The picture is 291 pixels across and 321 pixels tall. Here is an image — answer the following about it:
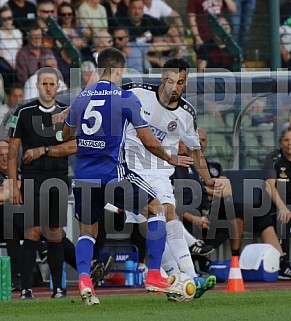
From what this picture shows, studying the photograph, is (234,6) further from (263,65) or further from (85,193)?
(85,193)

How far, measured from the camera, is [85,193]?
8727mm

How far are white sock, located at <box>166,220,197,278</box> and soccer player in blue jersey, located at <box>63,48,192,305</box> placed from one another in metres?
0.82

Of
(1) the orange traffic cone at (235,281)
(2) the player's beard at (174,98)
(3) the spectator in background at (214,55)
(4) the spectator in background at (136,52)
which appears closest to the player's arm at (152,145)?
(2) the player's beard at (174,98)

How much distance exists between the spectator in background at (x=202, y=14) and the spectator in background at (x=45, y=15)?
6.96ft

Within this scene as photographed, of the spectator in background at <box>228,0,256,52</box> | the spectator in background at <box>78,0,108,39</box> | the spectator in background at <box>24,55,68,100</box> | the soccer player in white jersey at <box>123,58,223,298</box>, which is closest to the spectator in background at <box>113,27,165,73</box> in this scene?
the spectator in background at <box>78,0,108,39</box>

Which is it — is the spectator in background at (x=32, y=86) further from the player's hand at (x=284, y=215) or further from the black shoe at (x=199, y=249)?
the player's hand at (x=284, y=215)

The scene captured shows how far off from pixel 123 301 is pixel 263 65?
304 inches

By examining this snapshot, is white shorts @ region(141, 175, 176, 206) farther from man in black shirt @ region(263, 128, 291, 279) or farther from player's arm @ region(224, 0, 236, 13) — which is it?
player's arm @ region(224, 0, 236, 13)

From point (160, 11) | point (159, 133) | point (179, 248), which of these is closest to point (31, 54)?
point (160, 11)

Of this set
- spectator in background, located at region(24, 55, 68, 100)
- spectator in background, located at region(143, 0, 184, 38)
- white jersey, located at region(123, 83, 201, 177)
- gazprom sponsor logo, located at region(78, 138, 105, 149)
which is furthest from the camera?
spectator in background, located at region(143, 0, 184, 38)

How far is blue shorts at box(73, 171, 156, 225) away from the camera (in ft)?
28.5

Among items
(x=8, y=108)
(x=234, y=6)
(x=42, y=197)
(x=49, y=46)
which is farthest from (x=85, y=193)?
(x=234, y=6)

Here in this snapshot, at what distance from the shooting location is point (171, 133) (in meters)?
10.0

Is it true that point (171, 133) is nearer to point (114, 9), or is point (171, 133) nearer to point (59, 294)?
point (59, 294)
